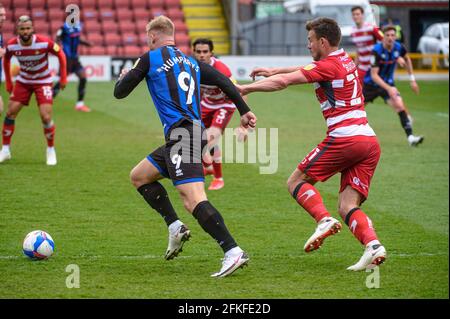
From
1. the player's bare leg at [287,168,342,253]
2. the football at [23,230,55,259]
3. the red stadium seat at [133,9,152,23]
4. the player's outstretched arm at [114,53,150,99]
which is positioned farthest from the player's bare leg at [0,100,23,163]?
the red stadium seat at [133,9,152,23]

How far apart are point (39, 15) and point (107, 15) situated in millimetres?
2914

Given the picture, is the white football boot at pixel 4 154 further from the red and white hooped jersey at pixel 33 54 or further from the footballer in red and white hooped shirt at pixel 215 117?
the footballer in red and white hooped shirt at pixel 215 117

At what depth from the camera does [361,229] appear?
23.5 feet

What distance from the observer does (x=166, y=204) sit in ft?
24.7

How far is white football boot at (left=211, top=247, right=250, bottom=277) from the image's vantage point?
6.85 m

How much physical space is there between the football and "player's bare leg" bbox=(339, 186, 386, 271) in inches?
98.1

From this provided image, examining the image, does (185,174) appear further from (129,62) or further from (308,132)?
(129,62)

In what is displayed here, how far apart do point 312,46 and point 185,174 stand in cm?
151

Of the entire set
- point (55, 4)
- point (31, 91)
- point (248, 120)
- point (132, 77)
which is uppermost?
point (132, 77)

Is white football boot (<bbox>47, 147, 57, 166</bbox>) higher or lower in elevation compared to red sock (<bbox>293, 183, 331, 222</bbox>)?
lower

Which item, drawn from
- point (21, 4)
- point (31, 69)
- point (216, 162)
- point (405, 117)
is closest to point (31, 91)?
point (31, 69)

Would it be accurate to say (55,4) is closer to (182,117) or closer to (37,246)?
(37,246)

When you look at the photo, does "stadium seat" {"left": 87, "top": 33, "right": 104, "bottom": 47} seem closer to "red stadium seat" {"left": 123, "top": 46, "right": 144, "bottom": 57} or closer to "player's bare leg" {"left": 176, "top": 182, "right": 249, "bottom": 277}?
"red stadium seat" {"left": 123, "top": 46, "right": 144, "bottom": 57}

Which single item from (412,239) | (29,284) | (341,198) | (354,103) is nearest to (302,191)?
(341,198)
